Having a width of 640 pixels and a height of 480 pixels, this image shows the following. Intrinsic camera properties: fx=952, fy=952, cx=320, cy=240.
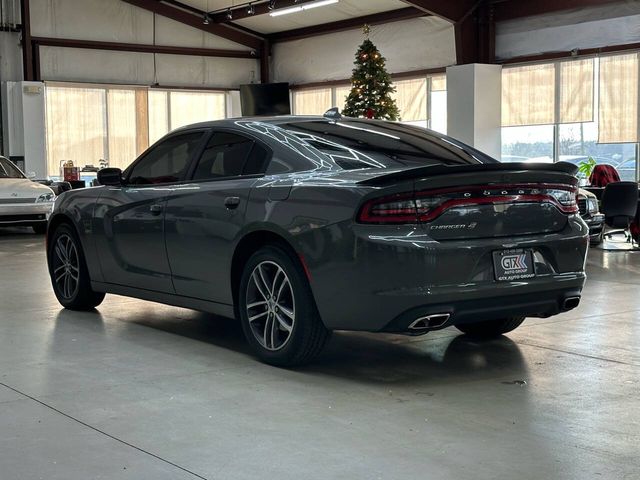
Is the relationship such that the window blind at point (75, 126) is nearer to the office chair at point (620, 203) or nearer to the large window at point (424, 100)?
the large window at point (424, 100)

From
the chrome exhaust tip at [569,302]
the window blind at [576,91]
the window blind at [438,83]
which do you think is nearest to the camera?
the chrome exhaust tip at [569,302]

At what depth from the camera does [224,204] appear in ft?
17.2

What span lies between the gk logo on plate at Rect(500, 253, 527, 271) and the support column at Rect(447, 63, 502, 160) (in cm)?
1446

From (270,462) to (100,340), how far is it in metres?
2.68

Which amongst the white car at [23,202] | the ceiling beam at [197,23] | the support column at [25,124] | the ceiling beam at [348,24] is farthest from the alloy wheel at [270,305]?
the ceiling beam at [197,23]

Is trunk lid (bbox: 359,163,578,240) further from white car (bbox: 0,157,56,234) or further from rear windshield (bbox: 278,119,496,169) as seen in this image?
white car (bbox: 0,157,56,234)

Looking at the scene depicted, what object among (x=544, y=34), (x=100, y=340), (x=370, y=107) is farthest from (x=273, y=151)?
(x=544, y=34)

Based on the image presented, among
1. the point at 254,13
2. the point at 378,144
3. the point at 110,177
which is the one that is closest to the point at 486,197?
the point at 378,144

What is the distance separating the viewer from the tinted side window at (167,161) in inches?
230

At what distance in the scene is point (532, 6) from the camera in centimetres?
1827

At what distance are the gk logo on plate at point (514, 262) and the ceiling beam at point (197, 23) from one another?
67.9ft

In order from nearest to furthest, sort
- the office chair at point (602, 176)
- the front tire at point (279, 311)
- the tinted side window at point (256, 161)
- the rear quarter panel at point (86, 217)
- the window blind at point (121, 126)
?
the front tire at point (279, 311) → the tinted side window at point (256, 161) → the rear quarter panel at point (86, 217) → the office chair at point (602, 176) → the window blind at point (121, 126)

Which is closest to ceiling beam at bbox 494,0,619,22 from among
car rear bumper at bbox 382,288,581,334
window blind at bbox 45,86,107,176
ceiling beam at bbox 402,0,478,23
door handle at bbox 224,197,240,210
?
ceiling beam at bbox 402,0,478,23

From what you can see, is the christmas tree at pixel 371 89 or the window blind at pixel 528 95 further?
the window blind at pixel 528 95
